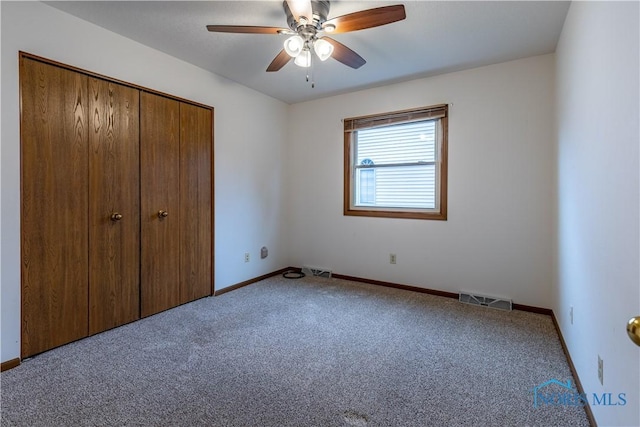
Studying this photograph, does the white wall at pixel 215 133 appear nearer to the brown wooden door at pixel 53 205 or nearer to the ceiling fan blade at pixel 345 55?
the brown wooden door at pixel 53 205

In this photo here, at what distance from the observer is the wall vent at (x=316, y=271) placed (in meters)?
4.25

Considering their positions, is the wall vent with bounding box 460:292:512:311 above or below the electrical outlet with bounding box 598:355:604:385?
below

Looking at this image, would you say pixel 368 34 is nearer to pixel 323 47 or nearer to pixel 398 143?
pixel 323 47

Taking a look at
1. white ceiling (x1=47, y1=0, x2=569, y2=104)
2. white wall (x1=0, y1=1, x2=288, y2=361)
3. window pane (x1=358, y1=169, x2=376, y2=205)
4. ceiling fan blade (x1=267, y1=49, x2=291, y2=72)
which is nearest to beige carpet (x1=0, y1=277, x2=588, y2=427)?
white wall (x1=0, y1=1, x2=288, y2=361)

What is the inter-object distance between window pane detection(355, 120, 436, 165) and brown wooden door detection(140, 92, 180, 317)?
220cm

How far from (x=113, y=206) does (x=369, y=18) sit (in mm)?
2410

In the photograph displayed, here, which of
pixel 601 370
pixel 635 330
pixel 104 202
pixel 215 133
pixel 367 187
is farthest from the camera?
pixel 367 187

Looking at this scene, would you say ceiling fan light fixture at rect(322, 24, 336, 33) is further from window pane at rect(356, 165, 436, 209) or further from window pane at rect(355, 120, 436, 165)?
window pane at rect(356, 165, 436, 209)

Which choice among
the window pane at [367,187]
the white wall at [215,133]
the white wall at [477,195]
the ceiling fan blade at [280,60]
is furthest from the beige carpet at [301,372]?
the ceiling fan blade at [280,60]

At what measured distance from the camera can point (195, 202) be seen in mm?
3213

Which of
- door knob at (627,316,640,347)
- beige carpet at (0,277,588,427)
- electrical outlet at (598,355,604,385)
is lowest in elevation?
beige carpet at (0,277,588,427)

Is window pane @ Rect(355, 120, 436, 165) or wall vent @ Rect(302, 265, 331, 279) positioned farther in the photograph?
wall vent @ Rect(302, 265, 331, 279)

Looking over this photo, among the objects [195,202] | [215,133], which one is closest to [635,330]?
[195,202]

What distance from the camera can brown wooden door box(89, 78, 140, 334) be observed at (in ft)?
7.95
